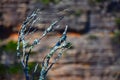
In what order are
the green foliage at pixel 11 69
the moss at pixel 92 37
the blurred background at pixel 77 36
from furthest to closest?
1. the moss at pixel 92 37
2. the blurred background at pixel 77 36
3. the green foliage at pixel 11 69

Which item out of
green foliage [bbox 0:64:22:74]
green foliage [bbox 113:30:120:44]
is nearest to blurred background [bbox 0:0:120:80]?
green foliage [bbox 113:30:120:44]

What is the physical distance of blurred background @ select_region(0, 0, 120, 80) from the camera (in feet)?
87.9

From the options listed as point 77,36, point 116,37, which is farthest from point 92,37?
point 116,37

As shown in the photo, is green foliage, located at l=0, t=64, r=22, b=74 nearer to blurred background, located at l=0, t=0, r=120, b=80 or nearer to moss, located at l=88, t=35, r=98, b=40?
blurred background, located at l=0, t=0, r=120, b=80

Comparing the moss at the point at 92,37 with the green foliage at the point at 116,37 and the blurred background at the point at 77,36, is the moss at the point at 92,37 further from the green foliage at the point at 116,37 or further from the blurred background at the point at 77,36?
the green foliage at the point at 116,37

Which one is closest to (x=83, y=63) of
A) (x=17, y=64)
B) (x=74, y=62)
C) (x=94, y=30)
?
(x=74, y=62)

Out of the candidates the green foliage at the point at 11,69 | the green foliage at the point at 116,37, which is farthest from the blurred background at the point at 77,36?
the green foliage at the point at 11,69

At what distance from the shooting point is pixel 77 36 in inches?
1138

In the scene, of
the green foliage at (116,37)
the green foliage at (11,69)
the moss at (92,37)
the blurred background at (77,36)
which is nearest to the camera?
the green foliage at (11,69)

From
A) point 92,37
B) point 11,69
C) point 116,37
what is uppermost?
point 11,69

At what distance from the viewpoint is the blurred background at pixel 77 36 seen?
26781mm

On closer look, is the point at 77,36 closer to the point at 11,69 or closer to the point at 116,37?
the point at 116,37

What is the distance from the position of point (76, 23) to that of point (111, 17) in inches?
104

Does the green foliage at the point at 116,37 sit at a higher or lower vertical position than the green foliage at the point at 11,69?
lower
